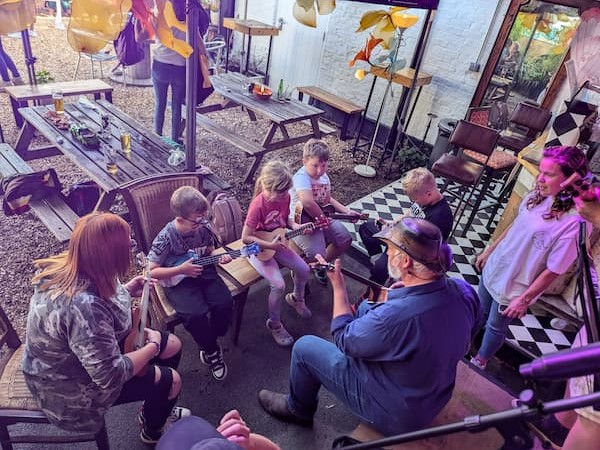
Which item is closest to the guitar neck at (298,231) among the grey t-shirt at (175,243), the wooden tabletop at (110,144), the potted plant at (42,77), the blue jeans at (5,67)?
the grey t-shirt at (175,243)

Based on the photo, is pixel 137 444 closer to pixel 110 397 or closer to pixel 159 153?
pixel 110 397

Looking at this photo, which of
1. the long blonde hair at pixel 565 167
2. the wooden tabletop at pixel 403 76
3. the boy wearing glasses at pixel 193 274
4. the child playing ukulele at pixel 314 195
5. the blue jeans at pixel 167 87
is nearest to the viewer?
the long blonde hair at pixel 565 167

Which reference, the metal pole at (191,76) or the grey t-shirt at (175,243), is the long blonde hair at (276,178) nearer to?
the grey t-shirt at (175,243)

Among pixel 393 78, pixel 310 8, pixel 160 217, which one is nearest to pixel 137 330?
pixel 160 217

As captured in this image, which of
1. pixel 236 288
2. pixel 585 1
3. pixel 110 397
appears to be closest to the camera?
pixel 110 397

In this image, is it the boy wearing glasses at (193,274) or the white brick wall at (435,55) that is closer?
the boy wearing glasses at (193,274)

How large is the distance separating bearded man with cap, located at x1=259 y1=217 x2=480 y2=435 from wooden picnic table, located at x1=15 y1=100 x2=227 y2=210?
7.77ft

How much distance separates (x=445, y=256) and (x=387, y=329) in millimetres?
427

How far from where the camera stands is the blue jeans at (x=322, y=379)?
2.04m

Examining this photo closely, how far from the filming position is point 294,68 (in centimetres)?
817

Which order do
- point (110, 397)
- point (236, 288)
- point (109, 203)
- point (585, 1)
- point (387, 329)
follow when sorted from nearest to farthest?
point (387, 329) → point (110, 397) → point (236, 288) → point (109, 203) → point (585, 1)

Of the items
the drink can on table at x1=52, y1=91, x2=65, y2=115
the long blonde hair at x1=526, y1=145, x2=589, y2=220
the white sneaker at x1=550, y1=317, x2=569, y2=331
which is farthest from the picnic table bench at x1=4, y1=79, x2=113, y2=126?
the white sneaker at x1=550, y1=317, x2=569, y2=331

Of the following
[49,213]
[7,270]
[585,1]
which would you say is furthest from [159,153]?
[585,1]

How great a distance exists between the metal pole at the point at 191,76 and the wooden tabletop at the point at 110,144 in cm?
71
